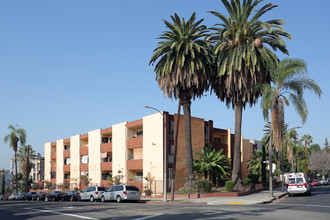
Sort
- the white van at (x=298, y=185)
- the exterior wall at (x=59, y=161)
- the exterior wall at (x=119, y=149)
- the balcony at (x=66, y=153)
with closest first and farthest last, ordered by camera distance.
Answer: the white van at (x=298, y=185) < the exterior wall at (x=119, y=149) < the balcony at (x=66, y=153) < the exterior wall at (x=59, y=161)

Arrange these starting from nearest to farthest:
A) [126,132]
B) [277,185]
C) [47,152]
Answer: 1. [126,132]
2. [277,185]
3. [47,152]

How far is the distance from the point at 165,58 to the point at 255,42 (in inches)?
385

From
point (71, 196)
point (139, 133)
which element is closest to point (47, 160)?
point (139, 133)

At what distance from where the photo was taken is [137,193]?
33094 mm

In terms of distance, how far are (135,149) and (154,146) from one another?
5.88 m

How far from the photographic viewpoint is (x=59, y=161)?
71.2 m

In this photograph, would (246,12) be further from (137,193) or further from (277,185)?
(277,185)

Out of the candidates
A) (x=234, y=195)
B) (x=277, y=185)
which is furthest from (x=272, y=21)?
(x=277, y=185)

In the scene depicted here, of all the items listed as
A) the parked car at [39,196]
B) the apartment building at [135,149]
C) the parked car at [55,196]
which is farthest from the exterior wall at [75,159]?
the parked car at [55,196]

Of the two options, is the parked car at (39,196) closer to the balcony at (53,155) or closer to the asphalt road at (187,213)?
the balcony at (53,155)

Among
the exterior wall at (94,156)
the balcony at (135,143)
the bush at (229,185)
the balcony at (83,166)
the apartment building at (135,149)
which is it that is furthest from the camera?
the balcony at (83,166)

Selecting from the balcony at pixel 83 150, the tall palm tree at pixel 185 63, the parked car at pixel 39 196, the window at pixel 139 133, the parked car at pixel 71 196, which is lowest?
the parked car at pixel 39 196

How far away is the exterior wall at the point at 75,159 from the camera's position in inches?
2473

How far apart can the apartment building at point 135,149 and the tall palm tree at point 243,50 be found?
816cm
